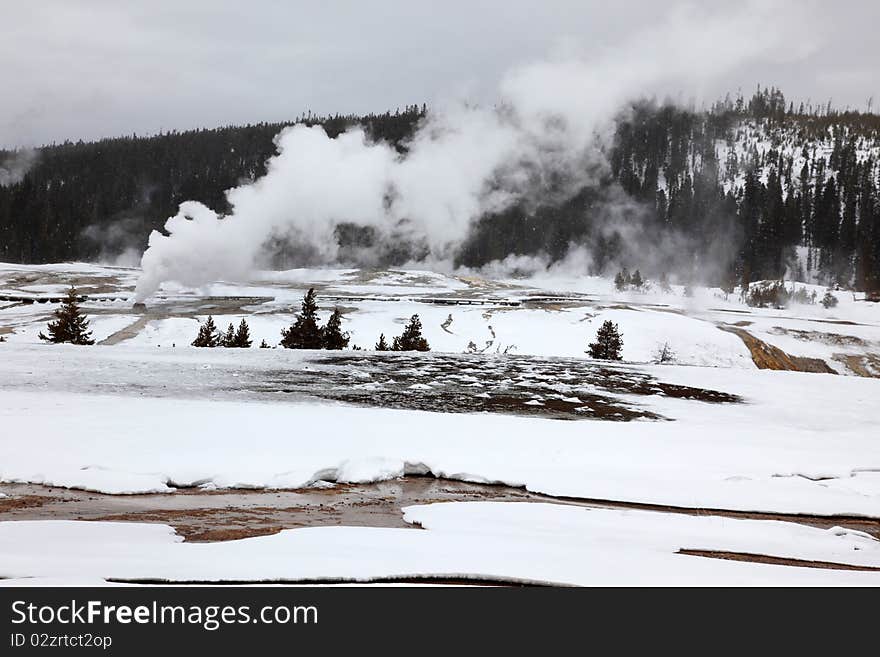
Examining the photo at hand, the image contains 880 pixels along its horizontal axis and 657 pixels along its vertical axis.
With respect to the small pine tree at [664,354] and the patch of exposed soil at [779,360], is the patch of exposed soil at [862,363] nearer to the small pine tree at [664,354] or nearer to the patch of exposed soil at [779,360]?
the patch of exposed soil at [779,360]

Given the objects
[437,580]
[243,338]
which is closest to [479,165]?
[243,338]

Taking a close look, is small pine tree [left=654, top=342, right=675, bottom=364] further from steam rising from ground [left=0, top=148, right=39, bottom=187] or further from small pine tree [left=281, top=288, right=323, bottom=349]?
steam rising from ground [left=0, top=148, right=39, bottom=187]

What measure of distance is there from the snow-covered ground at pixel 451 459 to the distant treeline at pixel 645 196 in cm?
6229

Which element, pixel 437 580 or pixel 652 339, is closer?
pixel 437 580

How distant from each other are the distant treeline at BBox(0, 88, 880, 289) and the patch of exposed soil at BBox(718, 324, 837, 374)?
4699 cm

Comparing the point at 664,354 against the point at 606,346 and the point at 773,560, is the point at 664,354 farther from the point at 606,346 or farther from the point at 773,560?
the point at 773,560

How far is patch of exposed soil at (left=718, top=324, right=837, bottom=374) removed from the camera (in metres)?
25.4

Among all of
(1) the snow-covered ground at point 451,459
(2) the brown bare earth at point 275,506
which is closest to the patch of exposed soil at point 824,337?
(1) the snow-covered ground at point 451,459

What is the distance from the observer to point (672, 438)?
802 cm

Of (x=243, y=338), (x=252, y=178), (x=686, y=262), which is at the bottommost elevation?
(x=243, y=338)

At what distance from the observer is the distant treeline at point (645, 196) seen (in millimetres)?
76562

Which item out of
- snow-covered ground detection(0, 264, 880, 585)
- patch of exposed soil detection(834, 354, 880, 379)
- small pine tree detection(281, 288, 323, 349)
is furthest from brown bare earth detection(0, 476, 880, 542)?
patch of exposed soil detection(834, 354, 880, 379)

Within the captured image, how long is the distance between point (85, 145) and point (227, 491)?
121 meters
